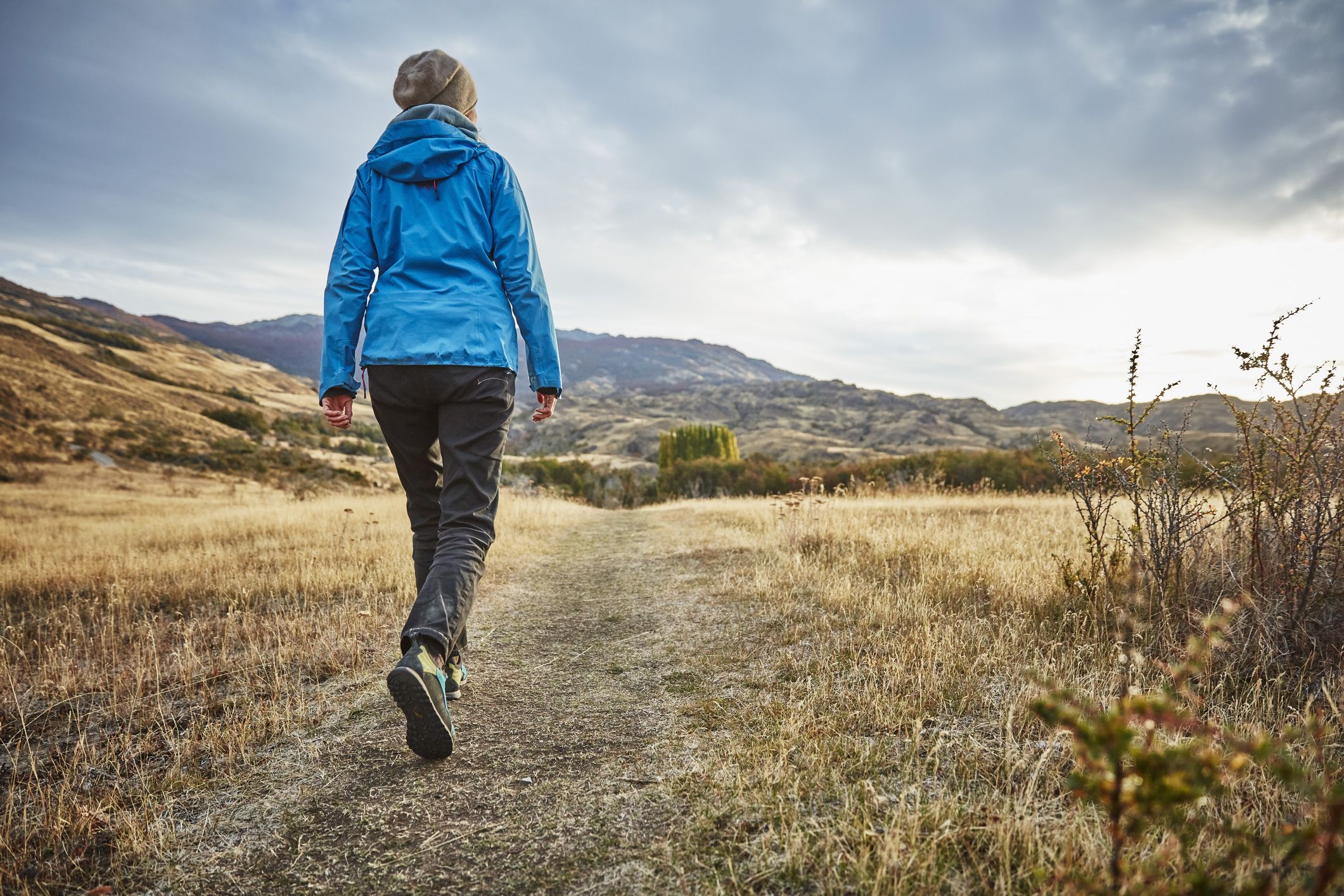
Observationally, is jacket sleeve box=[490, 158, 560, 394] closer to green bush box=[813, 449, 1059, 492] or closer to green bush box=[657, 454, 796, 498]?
green bush box=[813, 449, 1059, 492]

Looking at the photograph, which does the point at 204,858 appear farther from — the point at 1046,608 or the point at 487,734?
the point at 1046,608

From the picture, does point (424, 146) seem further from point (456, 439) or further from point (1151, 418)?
point (1151, 418)

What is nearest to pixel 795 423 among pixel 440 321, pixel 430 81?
pixel 430 81

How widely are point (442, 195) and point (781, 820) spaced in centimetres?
276

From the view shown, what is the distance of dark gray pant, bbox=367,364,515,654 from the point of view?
2.50 meters

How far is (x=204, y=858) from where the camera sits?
1.79 meters

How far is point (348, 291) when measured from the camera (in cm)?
273

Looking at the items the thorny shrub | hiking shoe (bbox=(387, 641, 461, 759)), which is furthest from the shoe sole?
the thorny shrub

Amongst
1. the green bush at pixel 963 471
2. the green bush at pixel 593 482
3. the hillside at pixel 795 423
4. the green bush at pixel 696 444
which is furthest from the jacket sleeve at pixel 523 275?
the hillside at pixel 795 423

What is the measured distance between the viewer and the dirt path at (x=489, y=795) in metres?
1.70

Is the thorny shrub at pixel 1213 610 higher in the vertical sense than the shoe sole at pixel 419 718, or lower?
higher

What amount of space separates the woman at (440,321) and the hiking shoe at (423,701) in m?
0.17

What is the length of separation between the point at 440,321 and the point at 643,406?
6014 inches

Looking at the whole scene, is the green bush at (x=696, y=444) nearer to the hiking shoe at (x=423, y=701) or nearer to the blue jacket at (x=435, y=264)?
the blue jacket at (x=435, y=264)
